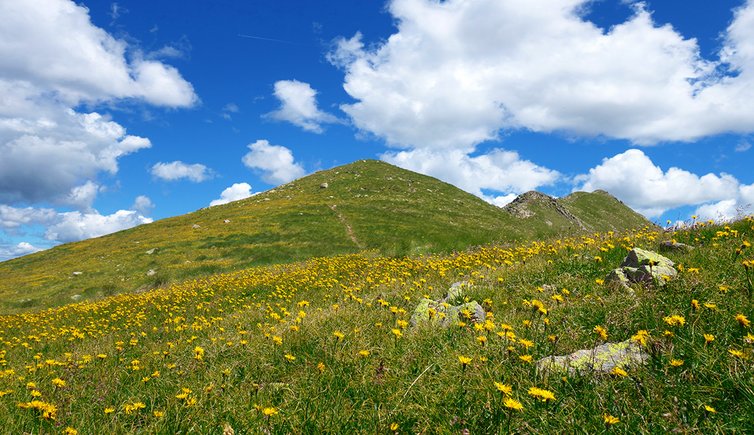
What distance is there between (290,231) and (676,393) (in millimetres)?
42489

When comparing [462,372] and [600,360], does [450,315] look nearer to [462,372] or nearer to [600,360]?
[462,372]

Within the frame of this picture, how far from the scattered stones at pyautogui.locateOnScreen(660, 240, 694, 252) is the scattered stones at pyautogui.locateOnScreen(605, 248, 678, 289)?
1609 millimetres

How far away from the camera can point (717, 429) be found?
9.12ft

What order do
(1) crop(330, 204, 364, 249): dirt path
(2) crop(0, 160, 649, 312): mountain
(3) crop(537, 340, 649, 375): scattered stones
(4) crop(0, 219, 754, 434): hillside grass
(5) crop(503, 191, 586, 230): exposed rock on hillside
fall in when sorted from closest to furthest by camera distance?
(4) crop(0, 219, 754, 434): hillside grass < (3) crop(537, 340, 649, 375): scattered stones < (2) crop(0, 160, 649, 312): mountain < (1) crop(330, 204, 364, 249): dirt path < (5) crop(503, 191, 586, 230): exposed rock on hillside

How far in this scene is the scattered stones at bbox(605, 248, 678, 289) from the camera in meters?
6.36

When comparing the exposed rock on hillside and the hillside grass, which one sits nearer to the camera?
the hillside grass

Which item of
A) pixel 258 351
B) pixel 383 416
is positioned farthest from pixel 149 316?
pixel 383 416

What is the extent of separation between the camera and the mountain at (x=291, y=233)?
31.5 metres

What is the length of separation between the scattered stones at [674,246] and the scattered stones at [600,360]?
5.29m

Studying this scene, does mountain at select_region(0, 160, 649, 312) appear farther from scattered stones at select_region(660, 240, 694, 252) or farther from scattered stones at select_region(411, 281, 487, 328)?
scattered stones at select_region(411, 281, 487, 328)

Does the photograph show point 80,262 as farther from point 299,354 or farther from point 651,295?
point 651,295

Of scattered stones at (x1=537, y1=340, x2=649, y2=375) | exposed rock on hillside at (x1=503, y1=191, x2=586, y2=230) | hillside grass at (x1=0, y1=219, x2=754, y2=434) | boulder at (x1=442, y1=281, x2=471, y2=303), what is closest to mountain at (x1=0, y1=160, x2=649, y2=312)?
exposed rock on hillside at (x1=503, y1=191, x2=586, y2=230)

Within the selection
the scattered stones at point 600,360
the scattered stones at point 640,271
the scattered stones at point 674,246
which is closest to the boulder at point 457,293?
the scattered stones at point 640,271

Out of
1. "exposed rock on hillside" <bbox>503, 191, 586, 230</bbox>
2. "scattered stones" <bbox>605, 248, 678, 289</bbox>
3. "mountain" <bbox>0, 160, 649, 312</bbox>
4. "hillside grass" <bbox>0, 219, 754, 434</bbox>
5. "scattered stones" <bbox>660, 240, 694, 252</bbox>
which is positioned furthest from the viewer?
"exposed rock on hillside" <bbox>503, 191, 586, 230</bbox>
